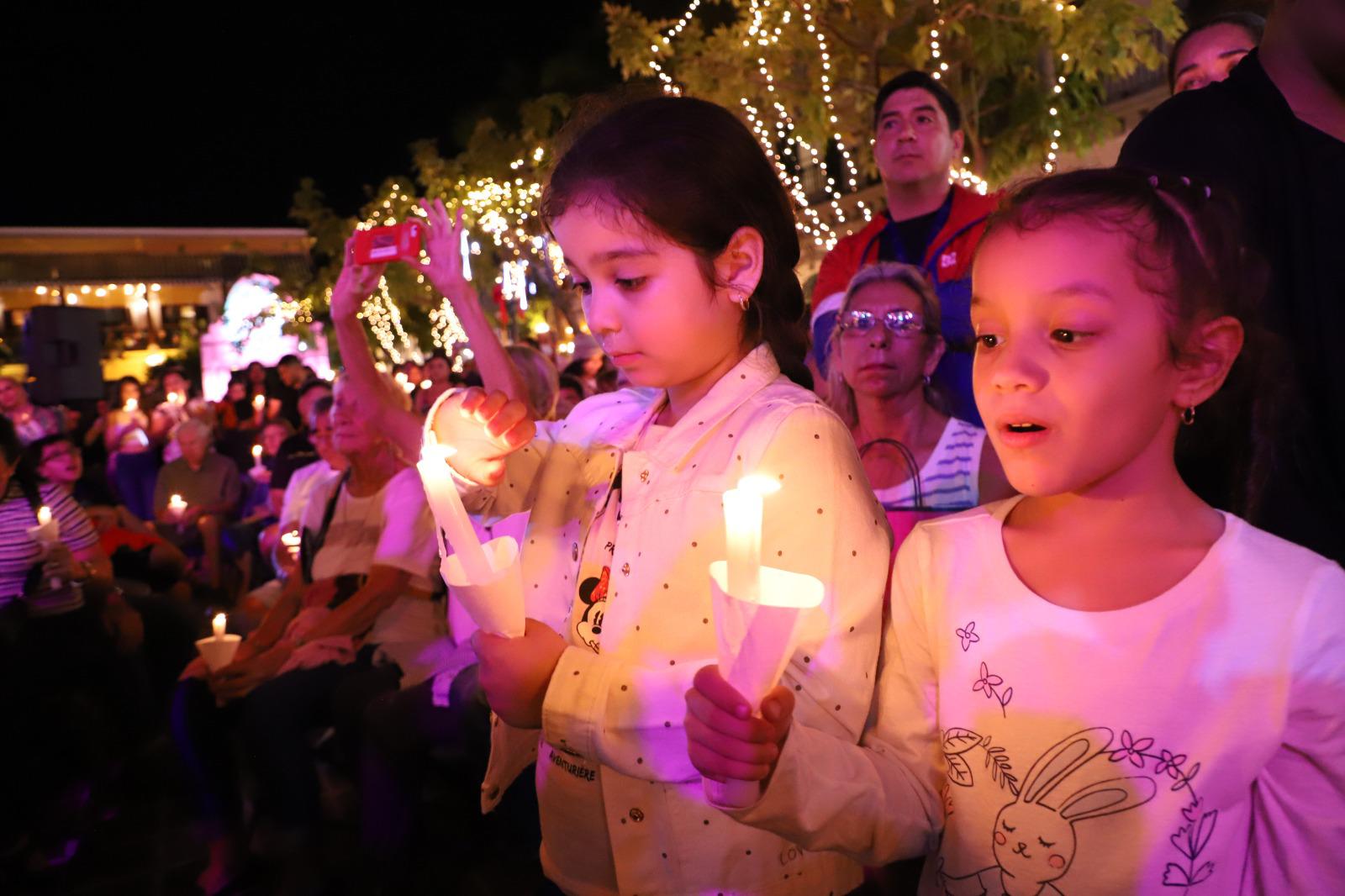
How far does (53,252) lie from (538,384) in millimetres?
37574

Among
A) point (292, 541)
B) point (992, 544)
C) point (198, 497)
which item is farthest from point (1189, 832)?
point (198, 497)


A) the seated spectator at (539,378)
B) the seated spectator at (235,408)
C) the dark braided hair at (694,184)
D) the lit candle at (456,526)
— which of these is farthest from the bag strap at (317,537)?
the seated spectator at (235,408)

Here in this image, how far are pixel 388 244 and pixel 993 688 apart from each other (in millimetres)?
2132

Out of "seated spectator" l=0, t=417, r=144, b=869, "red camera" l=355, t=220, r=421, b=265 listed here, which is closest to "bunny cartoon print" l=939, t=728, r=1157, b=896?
"red camera" l=355, t=220, r=421, b=265

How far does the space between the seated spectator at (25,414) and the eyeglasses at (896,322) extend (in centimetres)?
893

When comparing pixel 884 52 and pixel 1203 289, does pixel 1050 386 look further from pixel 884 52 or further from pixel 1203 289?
pixel 884 52

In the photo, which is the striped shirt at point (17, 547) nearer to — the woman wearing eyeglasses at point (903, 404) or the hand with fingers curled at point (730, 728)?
the woman wearing eyeglasses at point (903, 404)

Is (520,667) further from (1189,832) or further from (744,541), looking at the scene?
(1189,832)

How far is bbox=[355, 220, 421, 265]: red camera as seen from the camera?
8.95ft

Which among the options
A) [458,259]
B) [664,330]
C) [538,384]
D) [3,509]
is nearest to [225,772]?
[3,509]

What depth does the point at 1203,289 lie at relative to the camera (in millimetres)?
1275

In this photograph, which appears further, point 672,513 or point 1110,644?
point 672,513

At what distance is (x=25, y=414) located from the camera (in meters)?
9.44

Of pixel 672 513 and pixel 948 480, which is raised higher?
pixel 672 513
